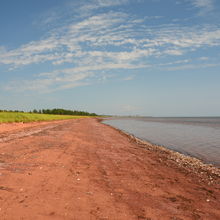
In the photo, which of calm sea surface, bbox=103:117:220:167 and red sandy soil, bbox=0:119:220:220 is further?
calm sea surface, bbox=103:117:220:167

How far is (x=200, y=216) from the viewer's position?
5.50 metres

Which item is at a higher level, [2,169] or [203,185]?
[2,169]

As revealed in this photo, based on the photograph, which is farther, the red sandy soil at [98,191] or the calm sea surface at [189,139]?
the calm sea surface at [189,139]

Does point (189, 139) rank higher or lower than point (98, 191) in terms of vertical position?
lower

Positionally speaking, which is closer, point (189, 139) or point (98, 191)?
point (98, 191)

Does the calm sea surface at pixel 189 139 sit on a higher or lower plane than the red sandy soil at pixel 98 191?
lower

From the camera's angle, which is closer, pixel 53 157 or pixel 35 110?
pixel 53 157

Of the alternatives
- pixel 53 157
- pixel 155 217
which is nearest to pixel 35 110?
pixel 53 157

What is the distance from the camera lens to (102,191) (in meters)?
6.57

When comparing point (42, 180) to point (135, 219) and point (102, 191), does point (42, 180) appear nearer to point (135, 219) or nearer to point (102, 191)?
point (102, 191)

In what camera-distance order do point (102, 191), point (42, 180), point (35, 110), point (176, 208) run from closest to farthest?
point (176, 208) < point (102, 191) < point (42, 180) < point (35, 110)

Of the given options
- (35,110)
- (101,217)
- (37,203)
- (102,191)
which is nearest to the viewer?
(101,217)

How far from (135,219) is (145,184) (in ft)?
9.23

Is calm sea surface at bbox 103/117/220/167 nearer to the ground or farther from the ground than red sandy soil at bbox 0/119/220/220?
nearer to the ground
